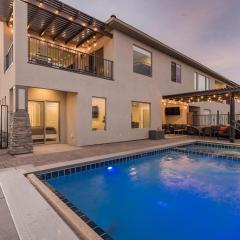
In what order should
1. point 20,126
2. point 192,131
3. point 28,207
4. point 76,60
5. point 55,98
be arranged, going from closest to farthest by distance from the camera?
1. point 28,207
2. point 20,126
3. point 55,98
4. point 76,60
5. point 192,131

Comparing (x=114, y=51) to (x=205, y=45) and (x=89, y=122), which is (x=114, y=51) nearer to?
(x=89, y=122)

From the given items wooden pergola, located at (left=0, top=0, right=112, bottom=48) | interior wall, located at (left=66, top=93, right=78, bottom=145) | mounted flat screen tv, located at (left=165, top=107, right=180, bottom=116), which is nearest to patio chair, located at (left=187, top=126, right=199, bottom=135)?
mounted flat screen tv, located at (left=165, top=107, right=180, bottom=116)

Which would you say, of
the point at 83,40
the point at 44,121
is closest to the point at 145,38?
the point at 83,40

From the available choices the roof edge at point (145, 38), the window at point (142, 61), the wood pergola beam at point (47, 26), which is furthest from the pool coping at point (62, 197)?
the wood pergola beam at point (47, 26)

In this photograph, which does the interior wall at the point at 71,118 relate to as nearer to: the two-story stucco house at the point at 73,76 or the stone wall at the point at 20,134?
the two-story stucco house at the point at 73,76

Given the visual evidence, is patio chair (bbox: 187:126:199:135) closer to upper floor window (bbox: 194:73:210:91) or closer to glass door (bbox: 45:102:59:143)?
upper floor window (bbox: 194:73:210:91)

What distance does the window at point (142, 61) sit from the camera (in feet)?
38.4

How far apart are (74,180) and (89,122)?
4.29 meters

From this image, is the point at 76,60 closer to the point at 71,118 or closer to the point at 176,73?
the point at 71,118

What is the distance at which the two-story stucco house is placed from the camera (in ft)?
23.4

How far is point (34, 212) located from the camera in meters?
2.74

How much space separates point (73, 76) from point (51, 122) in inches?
100.0

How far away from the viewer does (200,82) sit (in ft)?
60.8

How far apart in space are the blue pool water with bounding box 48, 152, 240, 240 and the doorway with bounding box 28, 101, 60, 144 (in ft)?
14.5
